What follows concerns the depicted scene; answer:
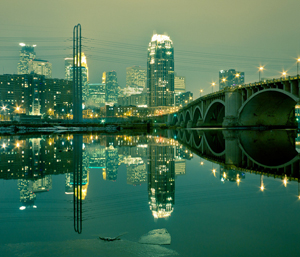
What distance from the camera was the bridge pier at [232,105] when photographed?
69.2 meters

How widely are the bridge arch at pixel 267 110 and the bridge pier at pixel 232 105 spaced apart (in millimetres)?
1197

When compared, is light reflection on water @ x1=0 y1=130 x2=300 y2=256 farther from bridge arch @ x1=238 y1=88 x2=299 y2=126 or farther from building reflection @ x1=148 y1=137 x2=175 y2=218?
bridge arch @ x1=238 y1=88 x2=299 y2=126

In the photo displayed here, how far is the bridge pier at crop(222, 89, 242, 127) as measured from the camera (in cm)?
6925

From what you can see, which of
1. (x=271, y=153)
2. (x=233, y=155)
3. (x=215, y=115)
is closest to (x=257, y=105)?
(x=215, y=115)

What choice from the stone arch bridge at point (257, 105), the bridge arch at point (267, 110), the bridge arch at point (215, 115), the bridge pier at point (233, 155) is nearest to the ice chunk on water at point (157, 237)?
the bridge pier at point (233, 155)

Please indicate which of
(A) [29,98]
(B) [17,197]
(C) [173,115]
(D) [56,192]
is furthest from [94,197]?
(A) [29,98]

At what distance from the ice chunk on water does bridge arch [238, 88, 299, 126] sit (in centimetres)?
6003

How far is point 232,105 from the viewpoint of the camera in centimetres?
→ 6925

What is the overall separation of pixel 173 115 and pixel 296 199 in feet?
466

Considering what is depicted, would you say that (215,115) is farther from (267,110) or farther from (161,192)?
(161,192)

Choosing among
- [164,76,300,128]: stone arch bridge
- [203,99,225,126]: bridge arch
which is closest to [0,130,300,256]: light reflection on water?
[164,76,300,128]: stone arch bridge

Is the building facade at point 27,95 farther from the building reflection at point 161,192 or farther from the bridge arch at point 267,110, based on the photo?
the building reflection at point 161,192

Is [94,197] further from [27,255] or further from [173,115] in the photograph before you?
A: [173,115]

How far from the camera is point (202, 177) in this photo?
10.9 m
